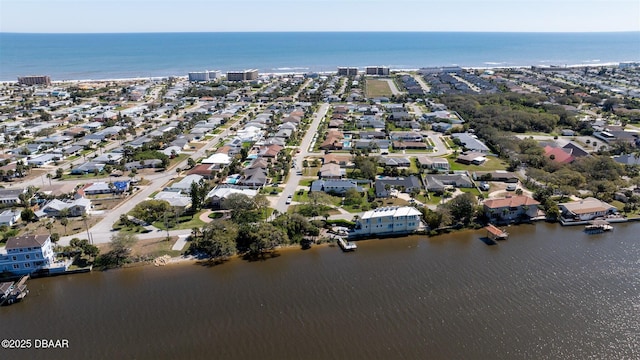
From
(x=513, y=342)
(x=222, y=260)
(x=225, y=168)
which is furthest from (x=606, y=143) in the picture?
(x=222, y=260)

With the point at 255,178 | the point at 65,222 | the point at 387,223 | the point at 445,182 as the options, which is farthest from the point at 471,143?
the point at 65,222

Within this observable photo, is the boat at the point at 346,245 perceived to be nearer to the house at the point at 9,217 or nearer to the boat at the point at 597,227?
the boat at the point at 597,227

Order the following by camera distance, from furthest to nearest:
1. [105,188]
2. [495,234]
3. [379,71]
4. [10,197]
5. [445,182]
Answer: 1. [379,71]
2. [445,182]
3. [105,188]
4. [10,197]
5. [495,234]

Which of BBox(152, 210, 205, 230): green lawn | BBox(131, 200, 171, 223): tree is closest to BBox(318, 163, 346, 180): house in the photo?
BBox(152, 210, 205, 230): green lawn

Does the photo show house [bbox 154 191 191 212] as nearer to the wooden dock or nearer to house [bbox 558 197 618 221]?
the wooden dock

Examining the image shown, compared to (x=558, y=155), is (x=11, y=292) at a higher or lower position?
lower

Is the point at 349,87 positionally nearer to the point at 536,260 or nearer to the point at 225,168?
the point at 225,168

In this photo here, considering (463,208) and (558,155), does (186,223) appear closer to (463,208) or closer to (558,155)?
(463,208)

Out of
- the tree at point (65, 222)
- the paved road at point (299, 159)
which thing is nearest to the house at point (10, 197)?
the tree at point (65, 222)
